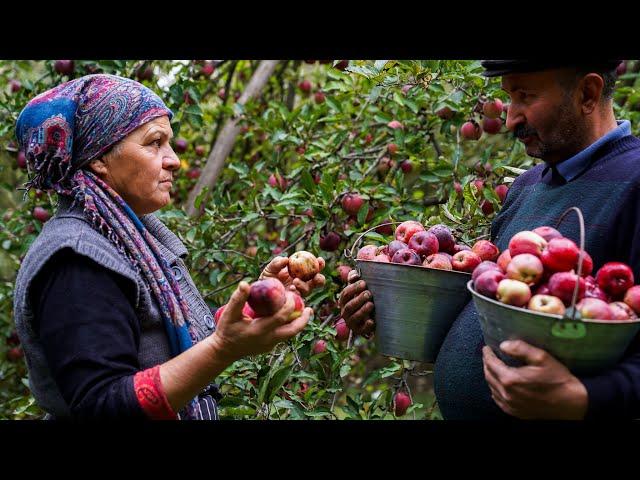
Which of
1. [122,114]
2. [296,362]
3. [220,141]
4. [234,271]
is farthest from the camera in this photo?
[220,141]

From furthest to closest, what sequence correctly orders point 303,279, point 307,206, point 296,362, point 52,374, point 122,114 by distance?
1. point 307,206
2. point 296,362
3. point 303,279
4. point 122,114
5. point 52,374

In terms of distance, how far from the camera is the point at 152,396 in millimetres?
1505

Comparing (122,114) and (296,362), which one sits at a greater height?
(122,114)

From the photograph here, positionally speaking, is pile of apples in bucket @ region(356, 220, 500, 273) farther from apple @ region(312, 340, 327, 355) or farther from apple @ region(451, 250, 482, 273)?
apple @ region(312, 340, 327, 355)

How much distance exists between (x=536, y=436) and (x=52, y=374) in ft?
3.65

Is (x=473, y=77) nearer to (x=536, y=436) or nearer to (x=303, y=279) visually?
(x=303, y=279)

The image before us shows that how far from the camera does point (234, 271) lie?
3250mm

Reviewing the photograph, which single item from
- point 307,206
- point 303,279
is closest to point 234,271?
point 307,206

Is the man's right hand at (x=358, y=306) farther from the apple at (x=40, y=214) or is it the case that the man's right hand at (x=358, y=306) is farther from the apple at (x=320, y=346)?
the apple at (x=40, y=214)

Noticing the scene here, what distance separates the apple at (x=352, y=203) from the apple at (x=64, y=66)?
1578 mm

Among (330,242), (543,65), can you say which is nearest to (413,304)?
(543,65)

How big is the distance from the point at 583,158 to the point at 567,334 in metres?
0.64

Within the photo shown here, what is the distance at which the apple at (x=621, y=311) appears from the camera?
1.33 meters

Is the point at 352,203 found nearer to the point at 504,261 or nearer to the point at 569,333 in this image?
the point at 504,261
